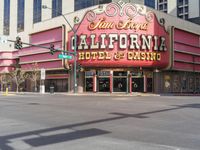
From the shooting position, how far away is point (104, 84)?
48969 millimetres

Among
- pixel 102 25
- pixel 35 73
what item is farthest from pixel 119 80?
pixel 35 73

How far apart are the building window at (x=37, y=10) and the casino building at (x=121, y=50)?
47.3 feet

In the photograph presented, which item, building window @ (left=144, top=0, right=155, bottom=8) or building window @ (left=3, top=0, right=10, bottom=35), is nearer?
building window @ (left=144, top=0, right=155, bottom=8)

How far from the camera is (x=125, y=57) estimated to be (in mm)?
45812

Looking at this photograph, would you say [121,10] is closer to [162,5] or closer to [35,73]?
[35,73]

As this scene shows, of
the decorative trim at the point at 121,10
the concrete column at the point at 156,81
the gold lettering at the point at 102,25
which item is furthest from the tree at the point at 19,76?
the concrete column at the point at 156,81

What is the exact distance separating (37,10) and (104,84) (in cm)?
3012

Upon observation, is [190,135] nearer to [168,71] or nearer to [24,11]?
[168,71]

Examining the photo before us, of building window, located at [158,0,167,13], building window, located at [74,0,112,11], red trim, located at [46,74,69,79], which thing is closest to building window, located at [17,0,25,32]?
building window, located at [74,0,112,11]

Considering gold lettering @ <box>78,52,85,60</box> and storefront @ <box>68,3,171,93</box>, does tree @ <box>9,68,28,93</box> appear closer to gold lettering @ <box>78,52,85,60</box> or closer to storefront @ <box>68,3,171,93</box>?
storefront @ <box>68,3,171,93</box>

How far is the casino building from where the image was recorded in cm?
4597

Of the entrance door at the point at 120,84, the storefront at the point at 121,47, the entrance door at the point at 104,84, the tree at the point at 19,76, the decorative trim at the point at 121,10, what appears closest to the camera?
the storefront at the point at 121,47

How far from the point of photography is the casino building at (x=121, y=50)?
151 feet

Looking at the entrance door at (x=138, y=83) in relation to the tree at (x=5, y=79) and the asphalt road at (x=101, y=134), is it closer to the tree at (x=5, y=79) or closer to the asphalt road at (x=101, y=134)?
the tree at (x=5, y=79)
